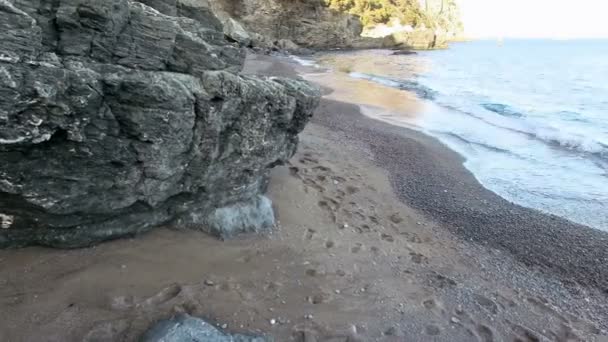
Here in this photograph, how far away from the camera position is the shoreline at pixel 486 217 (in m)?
5.89

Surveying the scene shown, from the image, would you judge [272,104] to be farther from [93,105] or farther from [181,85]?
[93,105]

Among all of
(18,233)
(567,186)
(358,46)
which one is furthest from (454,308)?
(358,46)

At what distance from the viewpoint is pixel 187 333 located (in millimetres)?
3406

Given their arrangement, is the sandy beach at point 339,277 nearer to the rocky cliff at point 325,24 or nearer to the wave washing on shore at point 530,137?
the wave washing on shore at point 530,137

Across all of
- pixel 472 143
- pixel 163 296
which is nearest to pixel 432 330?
pixel 163 296

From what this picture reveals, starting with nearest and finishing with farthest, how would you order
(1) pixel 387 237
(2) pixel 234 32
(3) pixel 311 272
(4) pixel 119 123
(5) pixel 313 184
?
1. (4) pixel 119 123
2. (3) pixel 311 272
3. (1) pixel 387 237
4. (5) pixel 313 184
5. (2) pixel 234 32

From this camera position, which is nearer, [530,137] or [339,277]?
[339,277]

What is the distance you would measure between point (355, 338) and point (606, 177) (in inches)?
372

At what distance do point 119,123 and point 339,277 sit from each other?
2.97 metres

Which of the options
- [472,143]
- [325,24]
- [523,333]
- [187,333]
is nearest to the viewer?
[187,333]

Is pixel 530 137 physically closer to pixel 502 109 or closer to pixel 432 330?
pixel 502 109

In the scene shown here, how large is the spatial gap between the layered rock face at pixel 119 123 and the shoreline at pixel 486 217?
12.1 ft

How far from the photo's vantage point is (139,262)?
172 inches

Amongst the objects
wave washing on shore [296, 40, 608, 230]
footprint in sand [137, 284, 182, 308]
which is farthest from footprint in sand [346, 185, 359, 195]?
footprint in sand [137, 284, 182, 308]
